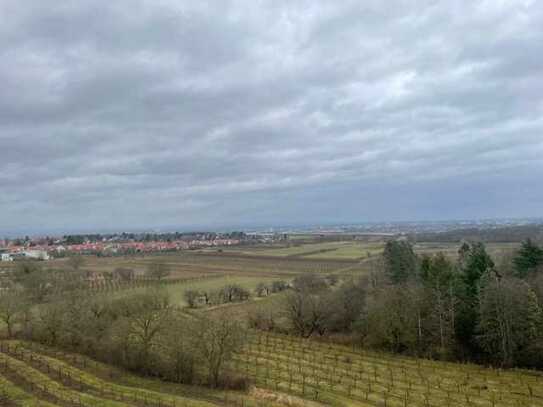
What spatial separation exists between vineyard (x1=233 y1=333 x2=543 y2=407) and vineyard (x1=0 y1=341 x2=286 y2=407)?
5489 millimetres

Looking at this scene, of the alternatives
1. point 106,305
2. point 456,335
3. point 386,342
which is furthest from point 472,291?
point 106,305

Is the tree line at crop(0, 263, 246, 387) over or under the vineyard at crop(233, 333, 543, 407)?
over

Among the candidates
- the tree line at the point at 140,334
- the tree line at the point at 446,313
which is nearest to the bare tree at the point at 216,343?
the tree line at the point at 140,334

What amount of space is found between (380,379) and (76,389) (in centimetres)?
2327

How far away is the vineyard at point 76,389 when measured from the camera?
91.3ft

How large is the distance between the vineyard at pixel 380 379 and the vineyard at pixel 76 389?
5489 millimetres

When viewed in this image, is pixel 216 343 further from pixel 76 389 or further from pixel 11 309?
pixel 11 309

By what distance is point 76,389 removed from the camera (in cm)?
3086

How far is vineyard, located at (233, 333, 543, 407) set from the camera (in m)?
32.6

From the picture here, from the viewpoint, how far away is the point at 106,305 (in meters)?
49.7

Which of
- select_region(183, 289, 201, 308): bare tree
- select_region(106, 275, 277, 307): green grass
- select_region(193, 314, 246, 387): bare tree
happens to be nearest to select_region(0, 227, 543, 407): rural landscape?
select_region(193, 314, 246, 387): bare tree

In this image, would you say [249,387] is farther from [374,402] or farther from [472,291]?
[472,291]

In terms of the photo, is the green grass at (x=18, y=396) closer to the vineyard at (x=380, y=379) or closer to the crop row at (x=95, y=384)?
the crop row at (x=95, y=384)

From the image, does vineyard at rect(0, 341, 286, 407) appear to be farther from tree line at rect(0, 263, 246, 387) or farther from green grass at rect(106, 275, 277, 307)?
green grass at rect(106, 275, 277, 307)
